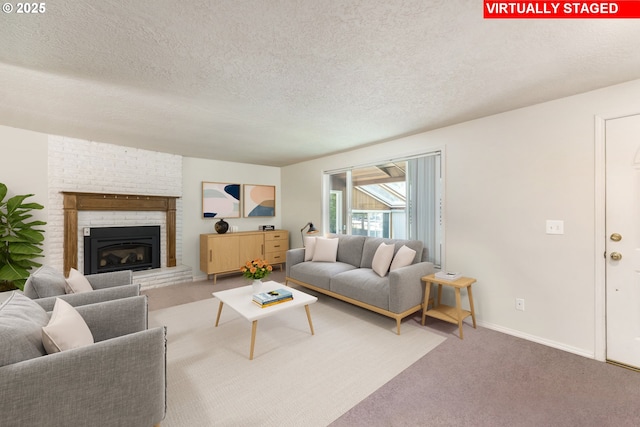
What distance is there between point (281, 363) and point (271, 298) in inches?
23.5

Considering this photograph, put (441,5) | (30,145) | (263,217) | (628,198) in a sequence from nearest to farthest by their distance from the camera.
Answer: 1. (441,5)
2. (628,198)
3. (30,145)
4. (263,217)

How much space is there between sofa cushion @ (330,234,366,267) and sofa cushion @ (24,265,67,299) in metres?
3.18

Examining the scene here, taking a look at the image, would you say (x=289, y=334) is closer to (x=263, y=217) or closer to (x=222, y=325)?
(x=222, y=325)

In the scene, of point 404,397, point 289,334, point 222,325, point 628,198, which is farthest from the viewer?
point 222,325

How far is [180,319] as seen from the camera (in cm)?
312

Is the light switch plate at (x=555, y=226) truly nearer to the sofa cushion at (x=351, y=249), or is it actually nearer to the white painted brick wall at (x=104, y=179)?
the sofa cushion at (x=351, y=249)

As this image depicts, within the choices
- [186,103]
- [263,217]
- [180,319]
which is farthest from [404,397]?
[263,217]

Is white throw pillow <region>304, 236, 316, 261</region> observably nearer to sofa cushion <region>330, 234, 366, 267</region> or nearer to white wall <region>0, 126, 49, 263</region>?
sofa cushion <region>330, 234, 366, 267</region>

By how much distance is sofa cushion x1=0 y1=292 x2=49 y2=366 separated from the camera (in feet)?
3.63

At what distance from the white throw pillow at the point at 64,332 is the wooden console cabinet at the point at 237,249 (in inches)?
128

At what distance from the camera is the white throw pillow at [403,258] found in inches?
126

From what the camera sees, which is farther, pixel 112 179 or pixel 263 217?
pixel 263 217

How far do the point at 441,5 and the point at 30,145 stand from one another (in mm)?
5062

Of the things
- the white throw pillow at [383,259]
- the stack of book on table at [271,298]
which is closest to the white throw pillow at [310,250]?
the white throw pillow at [383,259]
